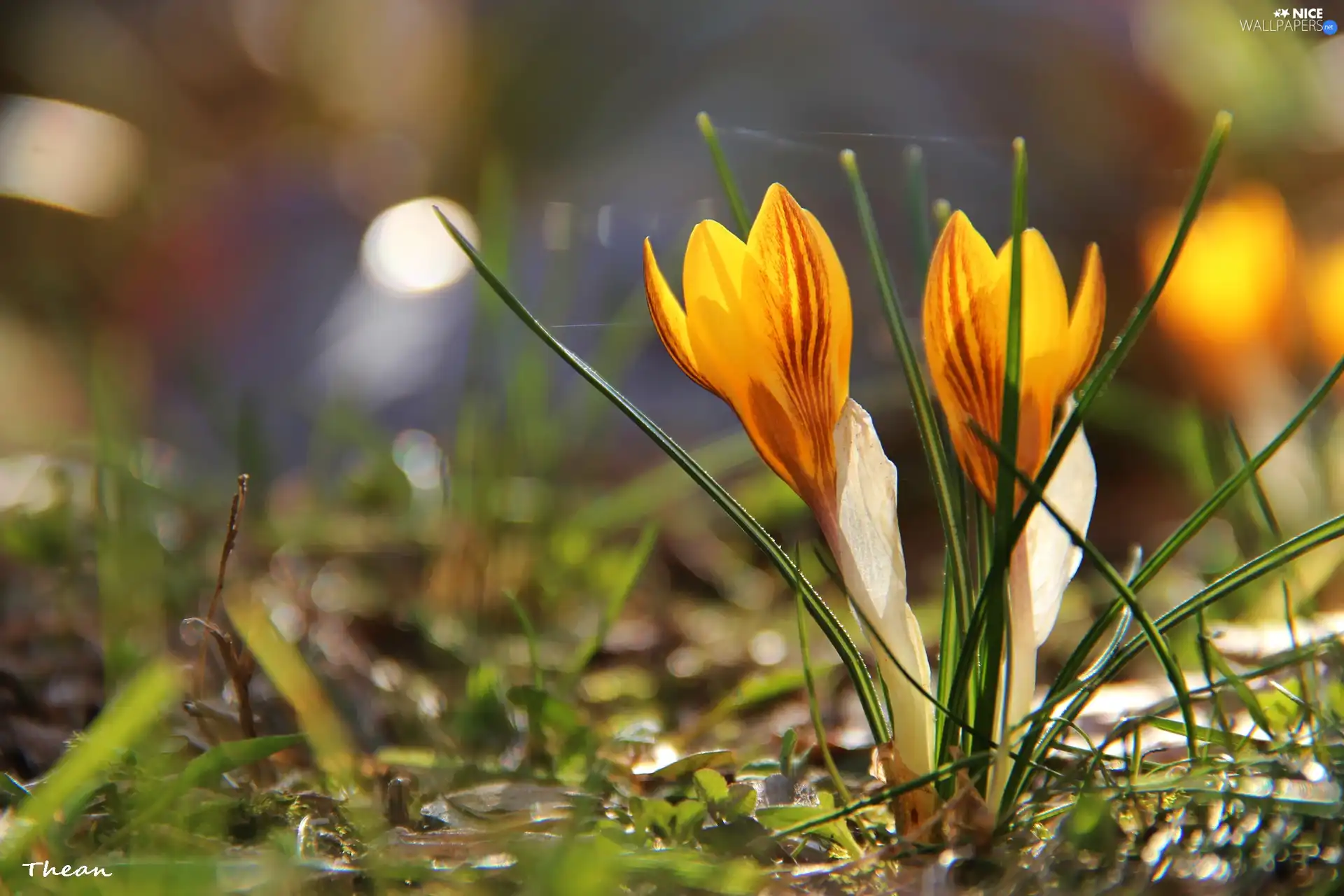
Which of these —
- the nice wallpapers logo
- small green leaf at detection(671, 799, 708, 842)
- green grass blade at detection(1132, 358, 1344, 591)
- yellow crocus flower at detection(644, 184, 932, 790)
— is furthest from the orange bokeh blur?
small green leaf at detection(671, 799, 708, 842)

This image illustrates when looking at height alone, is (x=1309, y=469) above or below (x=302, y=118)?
below

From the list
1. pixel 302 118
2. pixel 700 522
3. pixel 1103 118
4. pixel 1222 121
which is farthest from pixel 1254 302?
pixel 302 118

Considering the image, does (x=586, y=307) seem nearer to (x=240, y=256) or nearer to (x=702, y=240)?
(x=240, y=256)

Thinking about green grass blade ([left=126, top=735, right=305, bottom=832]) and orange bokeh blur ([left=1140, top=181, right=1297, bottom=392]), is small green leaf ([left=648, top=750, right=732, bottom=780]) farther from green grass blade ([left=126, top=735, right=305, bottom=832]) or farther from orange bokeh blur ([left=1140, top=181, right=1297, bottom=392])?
orange bokeh blur ([left=1140, top=181, right=1297, bottom=392])

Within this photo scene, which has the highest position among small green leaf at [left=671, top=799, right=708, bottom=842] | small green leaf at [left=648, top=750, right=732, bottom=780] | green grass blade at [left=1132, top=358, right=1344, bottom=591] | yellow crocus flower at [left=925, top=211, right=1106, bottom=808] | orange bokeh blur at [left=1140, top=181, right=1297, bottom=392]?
orange bokeh blur at [left=1140, top=181, right=1297, bottom=392]

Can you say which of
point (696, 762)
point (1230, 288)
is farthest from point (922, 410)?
point (1230, 288)

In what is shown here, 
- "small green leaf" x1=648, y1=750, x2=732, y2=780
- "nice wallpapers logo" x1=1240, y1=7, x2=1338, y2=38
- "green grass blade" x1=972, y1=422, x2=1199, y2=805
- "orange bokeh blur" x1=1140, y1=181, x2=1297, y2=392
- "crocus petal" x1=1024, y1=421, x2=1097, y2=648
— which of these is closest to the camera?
"green grass blade" x1=972, y1=422, x2=1199, y2=805

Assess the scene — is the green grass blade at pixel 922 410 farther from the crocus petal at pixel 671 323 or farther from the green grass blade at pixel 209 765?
the green grass blade at pixel 209 765

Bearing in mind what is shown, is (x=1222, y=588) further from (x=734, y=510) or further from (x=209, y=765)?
(x=209, y=765)
